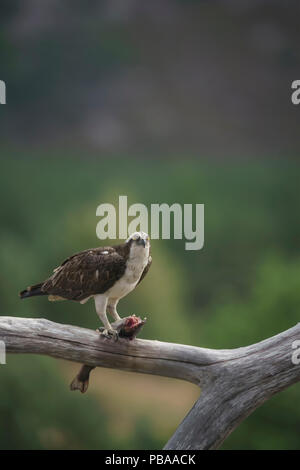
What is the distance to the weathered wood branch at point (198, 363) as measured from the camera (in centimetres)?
370

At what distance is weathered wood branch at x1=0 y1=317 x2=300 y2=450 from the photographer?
12.1 feet

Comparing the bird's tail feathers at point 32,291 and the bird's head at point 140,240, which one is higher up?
the bird's head at point 140,240

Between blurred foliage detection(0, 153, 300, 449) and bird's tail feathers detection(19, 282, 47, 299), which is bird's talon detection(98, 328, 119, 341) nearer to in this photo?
bird's tail feathers detection(19, 282, 47, 299)

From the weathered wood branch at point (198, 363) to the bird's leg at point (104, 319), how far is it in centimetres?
4

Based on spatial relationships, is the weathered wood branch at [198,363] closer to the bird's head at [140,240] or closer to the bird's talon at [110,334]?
the bird's talon at [110,334]

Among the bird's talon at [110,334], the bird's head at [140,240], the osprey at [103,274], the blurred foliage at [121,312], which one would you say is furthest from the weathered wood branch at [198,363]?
the blurred foliage at [121,312]

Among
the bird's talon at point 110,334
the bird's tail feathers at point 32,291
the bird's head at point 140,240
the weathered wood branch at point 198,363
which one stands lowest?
the weathered wood branch at point 198,363

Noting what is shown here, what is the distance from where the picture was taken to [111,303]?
405 centimetres

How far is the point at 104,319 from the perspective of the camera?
12.4ft

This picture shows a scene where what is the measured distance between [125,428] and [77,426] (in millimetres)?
965

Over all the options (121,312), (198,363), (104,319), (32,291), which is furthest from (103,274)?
(121,312)

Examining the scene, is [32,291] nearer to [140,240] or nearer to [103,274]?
[103,274]

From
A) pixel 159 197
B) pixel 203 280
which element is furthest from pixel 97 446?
pixel 159 197

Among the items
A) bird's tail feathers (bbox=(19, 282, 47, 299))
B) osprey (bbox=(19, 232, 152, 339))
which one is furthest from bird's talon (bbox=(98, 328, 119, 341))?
bird's tail feathers (bbox=(19, 282, 47, 299))
